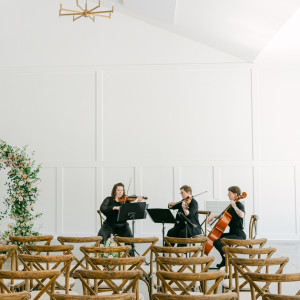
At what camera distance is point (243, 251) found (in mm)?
4434

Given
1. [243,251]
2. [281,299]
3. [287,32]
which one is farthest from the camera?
[287,32]

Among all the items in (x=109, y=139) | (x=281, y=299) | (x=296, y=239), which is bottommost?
(x=296, y=239)

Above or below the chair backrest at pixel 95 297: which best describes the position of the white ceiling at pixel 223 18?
above

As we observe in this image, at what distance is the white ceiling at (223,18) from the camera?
24.4ft

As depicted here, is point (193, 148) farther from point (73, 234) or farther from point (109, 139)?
point (73, 234)

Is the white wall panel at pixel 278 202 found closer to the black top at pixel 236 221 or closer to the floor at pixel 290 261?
the floor at pixel 290 261

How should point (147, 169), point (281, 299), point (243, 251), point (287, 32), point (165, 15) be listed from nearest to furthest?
point (281, 299) < point (243, 251) < point (287, 32) < point (165, 15) < point (147, 169)

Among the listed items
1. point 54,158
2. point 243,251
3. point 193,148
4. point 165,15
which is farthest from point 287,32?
point 54,158

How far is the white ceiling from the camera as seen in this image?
24.4 feet

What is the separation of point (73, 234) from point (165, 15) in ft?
18.0

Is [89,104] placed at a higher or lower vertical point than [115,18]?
lower

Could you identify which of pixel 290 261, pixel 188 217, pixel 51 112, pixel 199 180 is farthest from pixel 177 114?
pixel 290 261

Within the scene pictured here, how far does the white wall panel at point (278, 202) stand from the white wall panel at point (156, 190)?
82.8 inches

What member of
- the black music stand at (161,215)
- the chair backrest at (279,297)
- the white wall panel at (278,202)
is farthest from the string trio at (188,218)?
the chair backrest at (279,297)
